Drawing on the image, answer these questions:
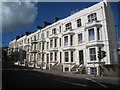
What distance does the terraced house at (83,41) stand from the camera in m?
19.4

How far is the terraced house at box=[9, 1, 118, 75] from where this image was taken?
19438mm

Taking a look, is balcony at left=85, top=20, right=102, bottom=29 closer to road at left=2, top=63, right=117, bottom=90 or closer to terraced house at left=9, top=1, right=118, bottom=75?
terraced house at left=9, top=1, right=118, bottom=75

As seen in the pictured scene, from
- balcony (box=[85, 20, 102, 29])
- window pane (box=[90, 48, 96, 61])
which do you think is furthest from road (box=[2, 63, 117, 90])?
balcony (box=[85, 20, 102, 29])

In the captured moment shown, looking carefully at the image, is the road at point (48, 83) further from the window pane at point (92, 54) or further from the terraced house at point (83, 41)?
the window pane at point (92, 54)

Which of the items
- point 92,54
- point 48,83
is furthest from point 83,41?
point 48,83

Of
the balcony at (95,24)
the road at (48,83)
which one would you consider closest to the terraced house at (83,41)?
the balcony at (95,24)

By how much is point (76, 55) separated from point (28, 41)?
25272 mm

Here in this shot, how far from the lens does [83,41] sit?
22.1 m

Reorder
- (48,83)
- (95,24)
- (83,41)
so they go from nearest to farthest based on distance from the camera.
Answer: (48,83) < (95,24) < (83,41)

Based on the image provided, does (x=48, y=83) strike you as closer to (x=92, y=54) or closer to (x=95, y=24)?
(x=92, y=54)

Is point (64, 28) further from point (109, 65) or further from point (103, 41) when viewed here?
point (109, 65)

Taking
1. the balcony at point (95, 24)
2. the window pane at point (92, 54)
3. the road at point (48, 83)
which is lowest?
the road at point (48, 83)

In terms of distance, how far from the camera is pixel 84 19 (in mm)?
22891

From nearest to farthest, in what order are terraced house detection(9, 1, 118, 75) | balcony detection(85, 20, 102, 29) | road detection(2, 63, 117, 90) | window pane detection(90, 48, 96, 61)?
road detection(2, 63, 117, 90)
terraced house detection(9, 1, 118, 75)
window pane detection(90, 48, 96, 61)
balcony detection(85, 20, 102, 29)
